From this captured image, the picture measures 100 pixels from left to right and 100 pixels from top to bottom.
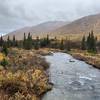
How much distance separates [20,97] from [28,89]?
3.38m

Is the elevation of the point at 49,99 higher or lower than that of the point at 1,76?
lower

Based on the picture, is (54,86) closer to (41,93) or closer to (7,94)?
(41,93)

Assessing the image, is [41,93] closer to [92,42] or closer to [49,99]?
[49,99]

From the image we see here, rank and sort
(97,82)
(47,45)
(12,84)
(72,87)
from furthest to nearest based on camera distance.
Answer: (47,45), (97,82), (72,87), (12,84)

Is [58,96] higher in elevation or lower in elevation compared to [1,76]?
lower

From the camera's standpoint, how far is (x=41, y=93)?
25.8m

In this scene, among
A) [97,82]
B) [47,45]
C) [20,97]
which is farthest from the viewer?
[47,45]

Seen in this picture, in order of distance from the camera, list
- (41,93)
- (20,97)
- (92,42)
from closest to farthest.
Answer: (20,97), (41,93), (92,42)

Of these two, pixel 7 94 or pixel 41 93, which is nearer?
pixel 7 94

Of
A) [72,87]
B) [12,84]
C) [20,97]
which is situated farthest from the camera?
[72,87]

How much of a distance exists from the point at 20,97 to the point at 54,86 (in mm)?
9243

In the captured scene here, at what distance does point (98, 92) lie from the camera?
27812 mm

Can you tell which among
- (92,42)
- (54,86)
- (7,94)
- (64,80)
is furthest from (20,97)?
(92,42)

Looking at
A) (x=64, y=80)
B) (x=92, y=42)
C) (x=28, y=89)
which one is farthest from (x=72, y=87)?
(x=92, y=42)
